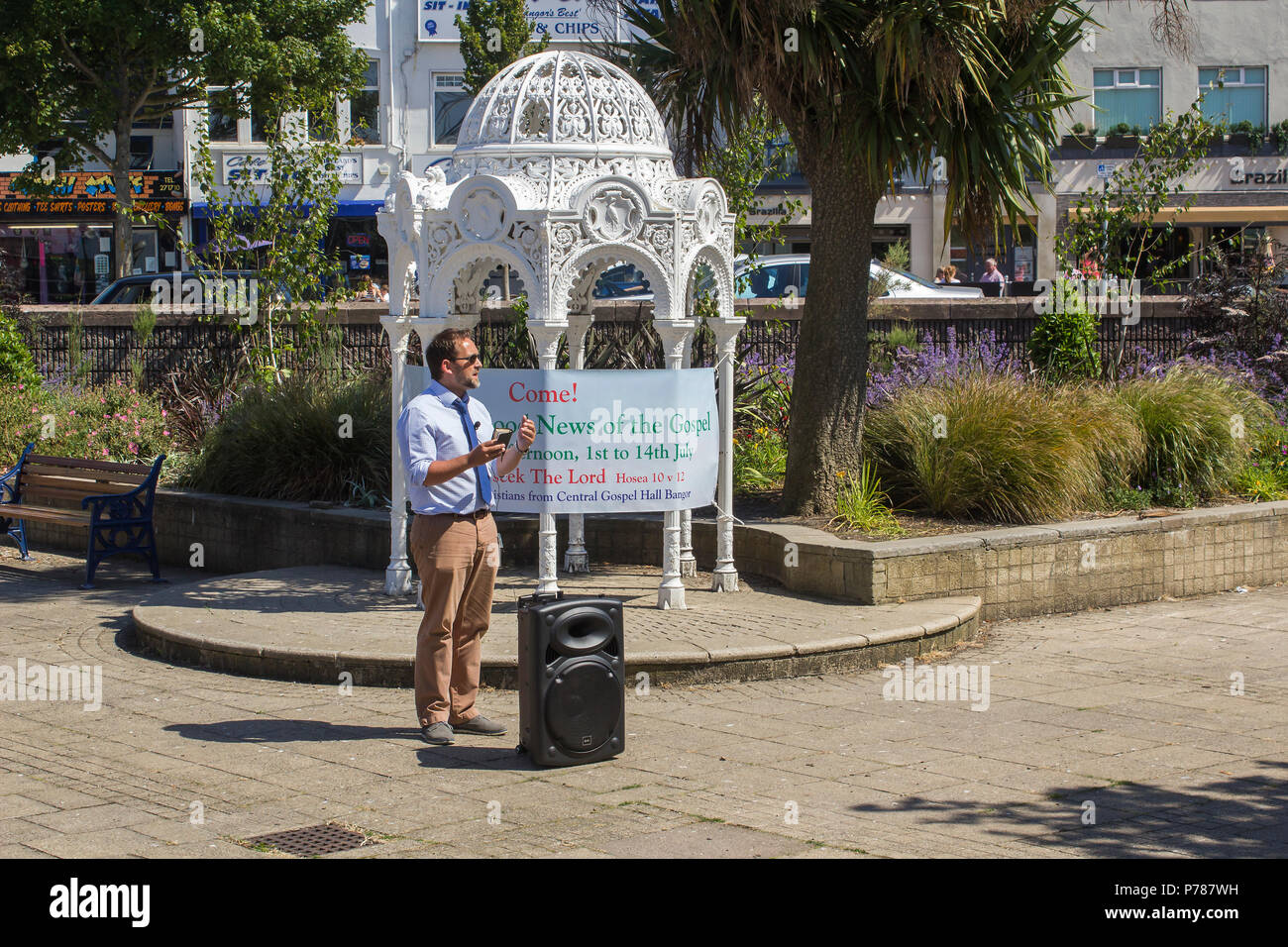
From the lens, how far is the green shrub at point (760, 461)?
40.5ft

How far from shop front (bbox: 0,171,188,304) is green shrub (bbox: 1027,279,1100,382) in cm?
2576

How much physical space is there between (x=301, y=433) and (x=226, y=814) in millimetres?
7106

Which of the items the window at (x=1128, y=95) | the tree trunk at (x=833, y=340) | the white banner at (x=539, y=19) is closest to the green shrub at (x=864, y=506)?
the tree trunk at (x=833, y=340)

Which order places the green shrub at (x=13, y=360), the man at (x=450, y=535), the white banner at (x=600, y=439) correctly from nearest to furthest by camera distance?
the man at (x=450, y=535) → the white banner at (x=600, y=439) → the green shrub at (x=13, y=360)

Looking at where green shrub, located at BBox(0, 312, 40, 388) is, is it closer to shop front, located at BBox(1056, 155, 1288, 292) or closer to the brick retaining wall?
the brick retaining wall

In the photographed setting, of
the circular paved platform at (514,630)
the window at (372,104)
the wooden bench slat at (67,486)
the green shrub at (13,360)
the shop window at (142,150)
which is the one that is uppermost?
the window at (372,104)

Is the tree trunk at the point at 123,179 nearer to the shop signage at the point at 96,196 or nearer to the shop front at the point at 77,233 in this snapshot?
the shop front at the point at 77,233

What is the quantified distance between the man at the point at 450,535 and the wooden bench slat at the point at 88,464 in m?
5.96

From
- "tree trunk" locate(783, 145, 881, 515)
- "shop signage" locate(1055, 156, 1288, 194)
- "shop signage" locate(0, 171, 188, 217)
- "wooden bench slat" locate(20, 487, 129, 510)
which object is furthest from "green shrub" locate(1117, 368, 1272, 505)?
"shop signage" locate(0, 171, 188, 217)

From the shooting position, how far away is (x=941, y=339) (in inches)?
591

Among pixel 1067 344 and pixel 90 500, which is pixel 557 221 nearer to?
pixel 90 500

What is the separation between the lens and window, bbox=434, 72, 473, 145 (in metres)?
36.7

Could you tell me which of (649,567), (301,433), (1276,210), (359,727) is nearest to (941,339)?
(649,567)
